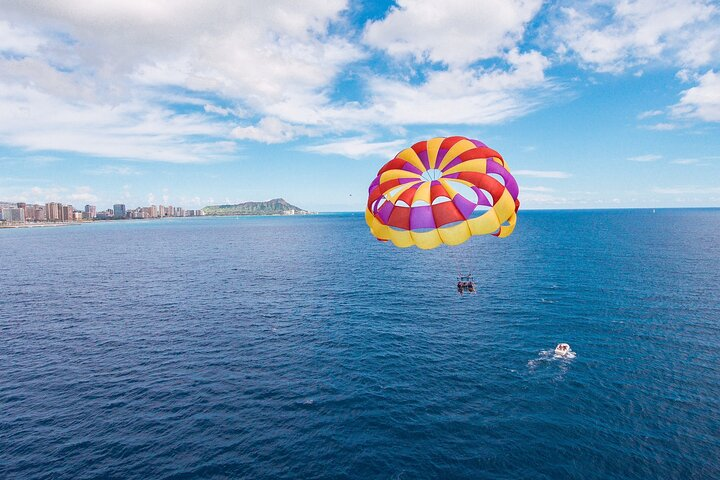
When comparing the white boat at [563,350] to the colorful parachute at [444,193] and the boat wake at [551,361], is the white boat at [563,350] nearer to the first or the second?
the boat wake at [551,361]

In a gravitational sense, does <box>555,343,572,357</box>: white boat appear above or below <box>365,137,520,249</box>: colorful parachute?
below

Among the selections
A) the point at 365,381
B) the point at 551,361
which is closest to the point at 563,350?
the point at 551,361

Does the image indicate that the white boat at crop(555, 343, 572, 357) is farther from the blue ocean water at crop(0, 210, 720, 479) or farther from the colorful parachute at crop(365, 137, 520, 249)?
the colorful parachute at crop(365, 137, 520, 249)

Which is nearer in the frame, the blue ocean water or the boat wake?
the blue ocean water

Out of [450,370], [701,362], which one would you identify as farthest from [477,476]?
[701,362]

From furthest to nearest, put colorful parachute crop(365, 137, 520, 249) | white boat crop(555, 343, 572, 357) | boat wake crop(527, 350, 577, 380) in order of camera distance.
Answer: white boat crop(555, 343, 572, 357) → boat wake crop(527, 350, 577, 380) → colorful parachute crop(365, 137, 520, 249)

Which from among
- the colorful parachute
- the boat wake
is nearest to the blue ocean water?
the boat wake

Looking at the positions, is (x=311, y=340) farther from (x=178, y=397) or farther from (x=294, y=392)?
(x=178, y=397)

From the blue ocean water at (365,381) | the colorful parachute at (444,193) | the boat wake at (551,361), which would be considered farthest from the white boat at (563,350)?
the colorful parachute at (444,193)
